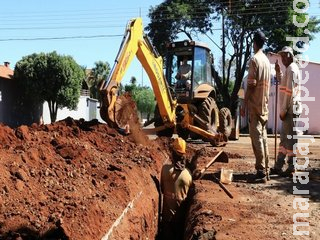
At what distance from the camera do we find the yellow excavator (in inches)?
388

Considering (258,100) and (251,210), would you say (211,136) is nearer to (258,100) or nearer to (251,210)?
(258,100)

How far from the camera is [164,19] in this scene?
3406 cm

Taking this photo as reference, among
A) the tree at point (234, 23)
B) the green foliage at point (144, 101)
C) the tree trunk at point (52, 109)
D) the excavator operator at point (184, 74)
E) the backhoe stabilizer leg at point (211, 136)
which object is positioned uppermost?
the tree at point (234, 23)

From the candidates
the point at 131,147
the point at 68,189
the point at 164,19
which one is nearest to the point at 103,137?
the point at 131,147

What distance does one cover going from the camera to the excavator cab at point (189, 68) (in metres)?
13.8

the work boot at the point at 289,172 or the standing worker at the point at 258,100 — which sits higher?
the standing worker at the point at 258,100

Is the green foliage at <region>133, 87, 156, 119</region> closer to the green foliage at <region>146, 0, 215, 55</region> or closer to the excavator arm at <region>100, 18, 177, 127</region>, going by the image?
the green foliage at <region>146, 0, 215, 55</region>

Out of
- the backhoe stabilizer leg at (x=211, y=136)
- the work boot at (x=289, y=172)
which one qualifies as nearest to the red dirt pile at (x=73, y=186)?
the work boot at (x=289, y=172)

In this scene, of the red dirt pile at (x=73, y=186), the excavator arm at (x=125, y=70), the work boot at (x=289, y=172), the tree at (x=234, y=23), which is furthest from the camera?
the tree at (x=234, y=23)

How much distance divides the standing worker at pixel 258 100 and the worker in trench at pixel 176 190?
1.14 meters

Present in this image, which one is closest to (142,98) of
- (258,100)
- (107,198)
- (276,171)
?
(276,171)

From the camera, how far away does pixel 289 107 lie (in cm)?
725

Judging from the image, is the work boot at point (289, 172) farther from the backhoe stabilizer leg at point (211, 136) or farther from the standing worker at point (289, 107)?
the backhoe stabilizer leg at point (211, 136)

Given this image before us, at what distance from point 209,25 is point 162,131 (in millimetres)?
20423
